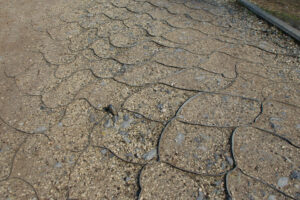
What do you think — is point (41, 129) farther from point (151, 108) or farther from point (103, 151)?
point (151, 108)

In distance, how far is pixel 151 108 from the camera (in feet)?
6.07

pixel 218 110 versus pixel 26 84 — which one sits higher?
pixel 218 110

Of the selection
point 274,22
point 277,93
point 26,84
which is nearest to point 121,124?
point 26,84

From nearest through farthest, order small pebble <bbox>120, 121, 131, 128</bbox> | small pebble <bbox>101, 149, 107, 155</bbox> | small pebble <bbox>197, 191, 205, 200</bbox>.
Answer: small pebble <bbox>197, 191, 205, 200</bbox> → small pebble <bbox>101, 149, 107, 155</bbox> → small pebble <bbox>120, 121, 131, 128</bbox>

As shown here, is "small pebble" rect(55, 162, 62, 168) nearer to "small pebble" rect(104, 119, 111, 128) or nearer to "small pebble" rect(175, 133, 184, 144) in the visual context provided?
"small pebble" rect(104, 119, 111, 128)

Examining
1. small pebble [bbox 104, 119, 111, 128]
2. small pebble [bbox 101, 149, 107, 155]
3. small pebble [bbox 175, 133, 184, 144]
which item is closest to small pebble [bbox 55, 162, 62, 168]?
small pebble [bbox 101, 149, 107, 155]

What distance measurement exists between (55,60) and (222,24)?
1.58 metres

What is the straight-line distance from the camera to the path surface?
56.8 inches

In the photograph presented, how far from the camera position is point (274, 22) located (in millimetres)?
2631

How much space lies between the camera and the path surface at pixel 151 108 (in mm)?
1442

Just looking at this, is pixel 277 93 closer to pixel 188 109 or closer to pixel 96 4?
pixel 188 109

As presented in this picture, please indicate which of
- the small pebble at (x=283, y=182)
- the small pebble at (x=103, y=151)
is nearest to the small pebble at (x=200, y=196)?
the small pebble at (x=283, y=182)

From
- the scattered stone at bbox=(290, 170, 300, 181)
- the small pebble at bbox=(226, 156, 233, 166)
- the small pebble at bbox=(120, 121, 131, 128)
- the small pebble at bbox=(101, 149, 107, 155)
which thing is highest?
the scattered stone at bbox=(290, 170, 300, 181)

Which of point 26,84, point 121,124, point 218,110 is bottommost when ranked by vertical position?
point 26,84
